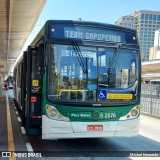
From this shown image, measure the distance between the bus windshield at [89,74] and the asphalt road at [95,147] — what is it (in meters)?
1.27

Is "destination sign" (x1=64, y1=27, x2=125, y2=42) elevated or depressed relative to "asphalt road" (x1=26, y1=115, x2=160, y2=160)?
elevated

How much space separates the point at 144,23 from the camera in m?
38.5

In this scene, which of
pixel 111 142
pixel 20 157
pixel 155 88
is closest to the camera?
pixel 20 157

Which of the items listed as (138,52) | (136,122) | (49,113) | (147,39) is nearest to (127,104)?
(136,122)

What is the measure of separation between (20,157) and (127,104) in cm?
277

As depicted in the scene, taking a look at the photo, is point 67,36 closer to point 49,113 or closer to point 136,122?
point 49,113

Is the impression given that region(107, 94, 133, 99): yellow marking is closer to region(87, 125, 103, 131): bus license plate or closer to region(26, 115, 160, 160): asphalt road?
region(87, 125, 103, 131): bus license plate

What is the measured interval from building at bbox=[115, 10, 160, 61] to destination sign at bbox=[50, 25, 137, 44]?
16.9m

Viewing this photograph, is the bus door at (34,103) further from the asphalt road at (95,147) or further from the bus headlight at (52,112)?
the bus headlight at (52,112)

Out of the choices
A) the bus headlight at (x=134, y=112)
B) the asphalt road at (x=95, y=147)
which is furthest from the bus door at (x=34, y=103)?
the bus headlight at (x=134, y=112)

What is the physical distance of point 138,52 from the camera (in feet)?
24.6

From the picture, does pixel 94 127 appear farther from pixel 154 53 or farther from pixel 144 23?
pixel 154 53

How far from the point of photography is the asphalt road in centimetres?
689

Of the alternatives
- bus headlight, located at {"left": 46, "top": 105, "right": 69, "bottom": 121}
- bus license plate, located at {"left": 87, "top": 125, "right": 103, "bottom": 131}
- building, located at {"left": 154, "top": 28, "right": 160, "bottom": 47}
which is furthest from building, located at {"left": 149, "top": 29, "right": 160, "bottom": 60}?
bus headlight, located at {"left": 46, "top": 105, "right": 69, "bottom": 121}
